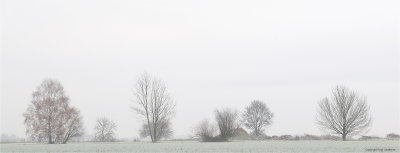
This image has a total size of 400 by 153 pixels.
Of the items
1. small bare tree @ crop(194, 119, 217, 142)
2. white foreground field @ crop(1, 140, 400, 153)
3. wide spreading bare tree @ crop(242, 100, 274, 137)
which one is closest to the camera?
white foreground field @ crop(1, 140, 400, 153)

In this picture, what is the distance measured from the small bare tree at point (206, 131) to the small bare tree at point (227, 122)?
3.92 ft

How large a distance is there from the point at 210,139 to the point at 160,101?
355 inches

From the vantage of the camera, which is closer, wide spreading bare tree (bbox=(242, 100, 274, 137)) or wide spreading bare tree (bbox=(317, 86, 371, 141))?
wide spreading bare tree (bbox=(317, 86, 371, 141))

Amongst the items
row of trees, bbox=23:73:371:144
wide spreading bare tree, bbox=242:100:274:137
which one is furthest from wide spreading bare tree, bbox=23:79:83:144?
wide spreading bare tree, bbox=242:100:274:137

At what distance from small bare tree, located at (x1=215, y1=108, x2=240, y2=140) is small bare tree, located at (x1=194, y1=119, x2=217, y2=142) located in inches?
47.0

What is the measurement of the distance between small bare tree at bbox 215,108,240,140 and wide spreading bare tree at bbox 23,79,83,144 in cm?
2198

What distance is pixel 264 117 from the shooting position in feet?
419

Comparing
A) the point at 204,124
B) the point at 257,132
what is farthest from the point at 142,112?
the point at 257,132

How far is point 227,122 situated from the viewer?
6781cm

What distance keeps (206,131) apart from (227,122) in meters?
3.96

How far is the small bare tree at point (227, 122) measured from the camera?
6688 cm

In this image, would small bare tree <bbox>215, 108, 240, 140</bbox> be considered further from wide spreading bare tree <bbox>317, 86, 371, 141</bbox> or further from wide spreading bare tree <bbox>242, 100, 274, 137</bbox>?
wide spreading bare tree <bbox>242, 100, 274, 137</bbox>

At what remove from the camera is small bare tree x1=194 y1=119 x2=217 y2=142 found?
64.9 m

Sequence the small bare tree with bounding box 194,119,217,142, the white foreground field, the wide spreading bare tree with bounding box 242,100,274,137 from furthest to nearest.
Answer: the wide spreading bare tree with bounding box 242,100,274,137 → the small bare tree with bounding box 194,119,217,142 → the white foreground field
